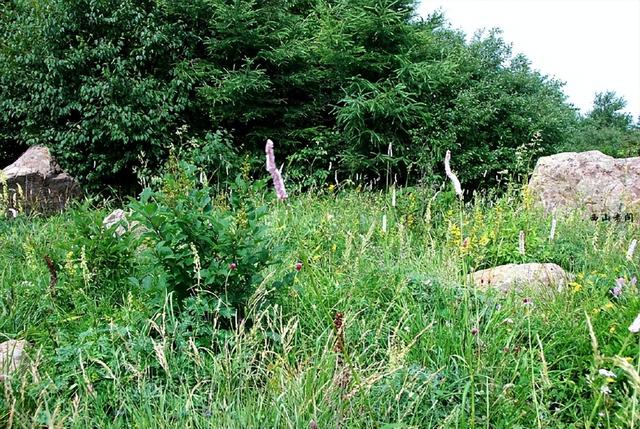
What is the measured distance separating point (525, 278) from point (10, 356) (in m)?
2.75

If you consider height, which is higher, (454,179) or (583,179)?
(454,179)

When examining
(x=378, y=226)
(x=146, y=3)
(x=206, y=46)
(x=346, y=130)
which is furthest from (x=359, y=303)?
(x=146, y=3)

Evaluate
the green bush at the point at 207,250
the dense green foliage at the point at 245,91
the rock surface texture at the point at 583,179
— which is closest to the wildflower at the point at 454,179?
the green bush at the point at 207,250

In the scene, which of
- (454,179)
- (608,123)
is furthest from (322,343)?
(608,123)

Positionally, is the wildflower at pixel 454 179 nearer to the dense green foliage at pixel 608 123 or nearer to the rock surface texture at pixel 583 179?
the rock surface texture at pixel 583 179

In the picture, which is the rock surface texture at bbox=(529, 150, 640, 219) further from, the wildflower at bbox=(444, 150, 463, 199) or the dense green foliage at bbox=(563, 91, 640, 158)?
the dense green foliage at bbox=(563, 91, 640, 158)

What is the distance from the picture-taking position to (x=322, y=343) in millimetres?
2539

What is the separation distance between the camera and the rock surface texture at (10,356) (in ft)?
6.89

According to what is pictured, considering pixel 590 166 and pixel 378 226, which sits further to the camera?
pixel 590 166

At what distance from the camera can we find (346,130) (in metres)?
8.50

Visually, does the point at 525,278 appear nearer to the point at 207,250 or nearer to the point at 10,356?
the point at 207,250

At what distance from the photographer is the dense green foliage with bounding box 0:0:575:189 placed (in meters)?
7.79

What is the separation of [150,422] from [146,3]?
26.1 ft

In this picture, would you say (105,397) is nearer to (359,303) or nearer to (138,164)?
(359,303)
